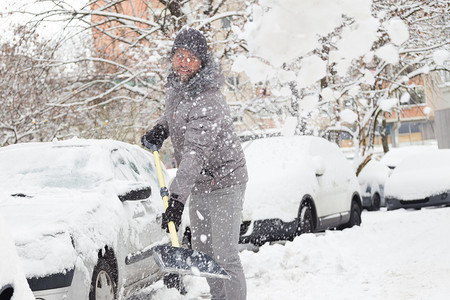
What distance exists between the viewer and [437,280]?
19.8 feet

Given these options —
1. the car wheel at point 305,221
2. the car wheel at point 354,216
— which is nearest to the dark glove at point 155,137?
the car wheel at point 305,221

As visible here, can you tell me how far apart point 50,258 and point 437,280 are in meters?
3.58

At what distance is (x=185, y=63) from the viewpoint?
4012mm

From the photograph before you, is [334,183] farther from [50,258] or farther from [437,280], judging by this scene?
[50,258]

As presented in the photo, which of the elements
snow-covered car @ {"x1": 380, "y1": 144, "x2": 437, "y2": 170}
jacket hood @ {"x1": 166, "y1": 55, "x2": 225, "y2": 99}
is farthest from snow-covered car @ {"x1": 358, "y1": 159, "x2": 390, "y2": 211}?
jacket hood @ {"x1": 166, "y1": 55, "x2": 225, "y2": 99}

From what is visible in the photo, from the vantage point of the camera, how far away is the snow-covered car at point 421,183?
14102 millimetres

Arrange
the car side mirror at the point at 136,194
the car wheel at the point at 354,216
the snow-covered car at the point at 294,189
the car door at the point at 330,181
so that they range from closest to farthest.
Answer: the car side mirror at the point at 136,194
the snow-covered car at the point at 294,189
the car door at the point at 330,181
the car wheel at the point at 354,216

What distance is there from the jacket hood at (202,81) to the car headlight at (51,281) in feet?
4.58

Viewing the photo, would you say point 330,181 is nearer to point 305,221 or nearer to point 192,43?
point 305,221

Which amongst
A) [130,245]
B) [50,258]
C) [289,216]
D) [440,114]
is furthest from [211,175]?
[440,114]

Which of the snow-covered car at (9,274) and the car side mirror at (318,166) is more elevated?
the car side mirror at (318,166)

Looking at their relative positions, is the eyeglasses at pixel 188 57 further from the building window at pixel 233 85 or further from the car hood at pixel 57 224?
→ the building window at pixel 233 85

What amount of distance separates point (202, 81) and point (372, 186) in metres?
14.0

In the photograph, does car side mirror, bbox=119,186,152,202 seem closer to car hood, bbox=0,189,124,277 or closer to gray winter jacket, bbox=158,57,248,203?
car hood, bbox=0,189,124,277
